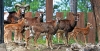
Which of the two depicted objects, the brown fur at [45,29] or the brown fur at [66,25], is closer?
the brown fur at [45,29]

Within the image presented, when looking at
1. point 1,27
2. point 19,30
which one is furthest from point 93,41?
point 1,27

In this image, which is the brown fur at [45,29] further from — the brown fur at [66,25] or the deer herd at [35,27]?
the brown fur at [66,25]

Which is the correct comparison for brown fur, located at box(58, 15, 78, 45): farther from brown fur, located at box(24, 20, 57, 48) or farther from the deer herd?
brown fur, located at box(24, 20, 57, 48)

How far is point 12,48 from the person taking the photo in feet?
28.1

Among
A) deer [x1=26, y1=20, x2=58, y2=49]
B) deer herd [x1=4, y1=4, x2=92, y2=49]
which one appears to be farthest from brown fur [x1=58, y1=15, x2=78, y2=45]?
deer [x1=26, y1=20, x2=58, y2=49]

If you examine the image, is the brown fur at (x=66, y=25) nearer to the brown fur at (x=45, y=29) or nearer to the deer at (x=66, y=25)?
the deer at (x=66, y=25)

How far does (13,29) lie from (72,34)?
215 centimetres

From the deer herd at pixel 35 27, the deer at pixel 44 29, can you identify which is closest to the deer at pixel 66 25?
the deer herd at pixel 35 27

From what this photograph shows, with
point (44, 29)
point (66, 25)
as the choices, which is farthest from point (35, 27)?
point (66, 25)

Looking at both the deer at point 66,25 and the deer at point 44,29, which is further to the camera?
the deer at point 66,25

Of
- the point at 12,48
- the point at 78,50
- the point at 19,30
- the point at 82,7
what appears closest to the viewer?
the point at 78,50

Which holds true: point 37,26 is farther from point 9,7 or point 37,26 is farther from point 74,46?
point 9,7

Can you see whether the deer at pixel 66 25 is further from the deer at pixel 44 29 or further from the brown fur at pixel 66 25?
the deer at pixel 44 29

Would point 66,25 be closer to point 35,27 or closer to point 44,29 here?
point 44,29
